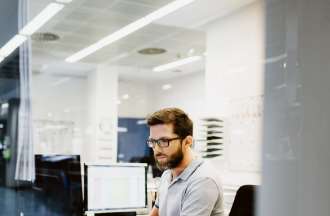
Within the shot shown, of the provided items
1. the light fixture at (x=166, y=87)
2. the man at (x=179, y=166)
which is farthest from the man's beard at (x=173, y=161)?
the light fixture at (x=166, y=87)

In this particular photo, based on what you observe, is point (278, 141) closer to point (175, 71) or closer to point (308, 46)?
point (308, 46)

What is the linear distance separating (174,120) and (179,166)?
21 cm

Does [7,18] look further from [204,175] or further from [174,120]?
[204,175]

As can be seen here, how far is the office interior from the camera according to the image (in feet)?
2.06

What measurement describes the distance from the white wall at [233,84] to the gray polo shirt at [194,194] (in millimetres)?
2278

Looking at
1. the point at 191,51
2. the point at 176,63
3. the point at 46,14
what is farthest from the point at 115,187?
the point at 176,63

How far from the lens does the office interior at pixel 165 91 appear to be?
0.63 m

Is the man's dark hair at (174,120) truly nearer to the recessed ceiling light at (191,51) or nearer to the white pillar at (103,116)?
the recessed ceiling light at (191,51)

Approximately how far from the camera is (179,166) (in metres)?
1.91

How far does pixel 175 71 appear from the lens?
8234 millimetres

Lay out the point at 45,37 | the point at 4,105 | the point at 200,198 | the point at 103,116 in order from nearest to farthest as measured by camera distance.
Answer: the point at 200,198, the point at 4,105, the point at 45,37, the point at 103,116

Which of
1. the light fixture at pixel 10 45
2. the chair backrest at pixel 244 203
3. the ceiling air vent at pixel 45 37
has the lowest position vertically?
the chair backrest at pixel 244 203

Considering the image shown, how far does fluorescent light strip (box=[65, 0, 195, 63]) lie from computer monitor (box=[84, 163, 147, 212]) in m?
2.50

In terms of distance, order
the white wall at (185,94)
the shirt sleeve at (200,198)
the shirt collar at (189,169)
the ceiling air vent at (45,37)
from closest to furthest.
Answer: the shirt sleeve at (200,198) → the shirt collar at (189,169) → the ceiling air vent at (45,37) → the white wall at (185,94)
